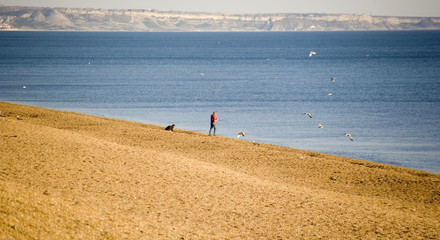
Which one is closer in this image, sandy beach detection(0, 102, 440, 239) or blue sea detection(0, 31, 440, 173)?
sandy beach detection(0, 102, 440, 239)

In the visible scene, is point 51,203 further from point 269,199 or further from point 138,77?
point 138,77

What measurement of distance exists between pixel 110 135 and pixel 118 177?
32.8 ft

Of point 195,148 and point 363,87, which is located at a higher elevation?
point 363,87

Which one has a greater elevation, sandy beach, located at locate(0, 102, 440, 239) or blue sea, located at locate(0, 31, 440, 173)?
blue sea, located at locate(0, 31, 440, 173)

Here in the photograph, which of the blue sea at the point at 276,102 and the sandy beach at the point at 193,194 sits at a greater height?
the blue sea at the point at 276,102

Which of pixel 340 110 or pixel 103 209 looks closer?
pixel 103 209

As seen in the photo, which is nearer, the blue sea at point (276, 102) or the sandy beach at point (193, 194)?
the sandy beach at point (193, 194)

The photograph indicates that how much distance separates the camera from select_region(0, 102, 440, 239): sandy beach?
1255cm

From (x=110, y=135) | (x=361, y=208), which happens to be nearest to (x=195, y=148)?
(x=110, y=135)

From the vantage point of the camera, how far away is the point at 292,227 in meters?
14.6

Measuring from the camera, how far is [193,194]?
54.5ft

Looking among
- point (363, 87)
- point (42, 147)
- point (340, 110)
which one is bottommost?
point (42, 147)

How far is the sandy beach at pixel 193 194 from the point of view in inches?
494

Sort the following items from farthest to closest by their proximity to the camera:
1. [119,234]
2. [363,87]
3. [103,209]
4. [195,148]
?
[363,87] < [195,148] < [103,209] < [119,234]
